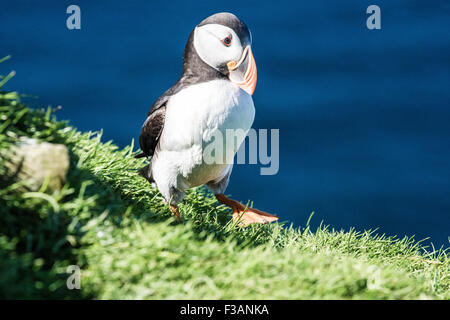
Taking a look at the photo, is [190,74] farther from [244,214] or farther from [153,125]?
[244,214]

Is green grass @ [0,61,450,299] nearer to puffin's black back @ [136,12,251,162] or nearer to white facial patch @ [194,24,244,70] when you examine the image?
puffin's black back @ [136,12,251,162]

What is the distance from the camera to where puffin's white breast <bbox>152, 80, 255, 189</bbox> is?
2945mm

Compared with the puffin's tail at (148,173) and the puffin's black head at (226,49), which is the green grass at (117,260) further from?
the puffin's black head at (226,49)

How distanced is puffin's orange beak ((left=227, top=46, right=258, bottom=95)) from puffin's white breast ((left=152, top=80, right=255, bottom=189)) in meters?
0.04

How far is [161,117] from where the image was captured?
125 inches

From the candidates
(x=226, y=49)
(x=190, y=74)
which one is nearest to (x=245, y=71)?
(x=226, y=49)

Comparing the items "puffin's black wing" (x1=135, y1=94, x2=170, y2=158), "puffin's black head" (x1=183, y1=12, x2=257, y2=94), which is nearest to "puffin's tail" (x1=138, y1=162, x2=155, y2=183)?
"puffin's black wing" (x1=135, y1=94, x2=170, y2=158)

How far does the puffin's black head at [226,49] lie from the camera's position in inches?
119

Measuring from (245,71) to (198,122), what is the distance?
0.38 m
